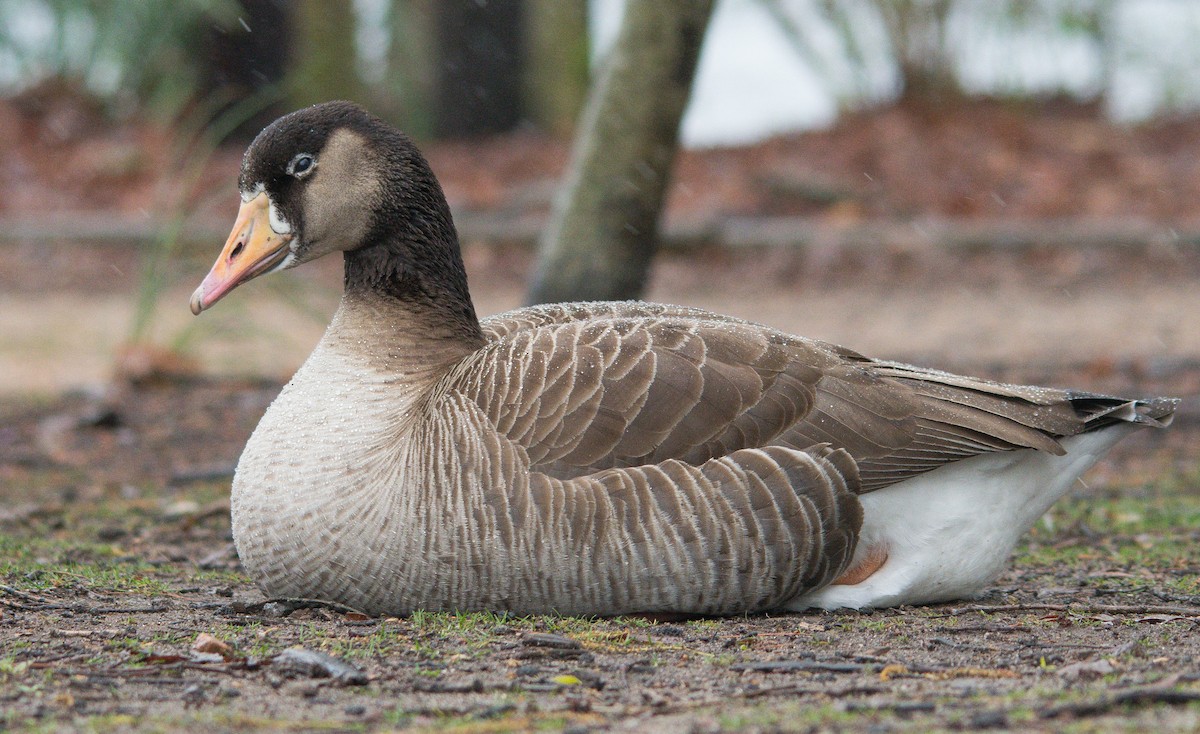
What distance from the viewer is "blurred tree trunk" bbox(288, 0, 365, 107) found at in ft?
57.9

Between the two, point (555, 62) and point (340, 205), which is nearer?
point (340, 205)

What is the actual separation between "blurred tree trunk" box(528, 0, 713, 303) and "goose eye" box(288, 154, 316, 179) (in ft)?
12.2

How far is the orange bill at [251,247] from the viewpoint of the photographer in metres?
4.85

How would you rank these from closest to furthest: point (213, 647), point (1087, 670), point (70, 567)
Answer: point (1087, 670)
point (213, 647)
point (70, 567)

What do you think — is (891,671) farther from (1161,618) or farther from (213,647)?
(213,647)

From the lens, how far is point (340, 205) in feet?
16.2

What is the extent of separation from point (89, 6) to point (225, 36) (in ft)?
5.70

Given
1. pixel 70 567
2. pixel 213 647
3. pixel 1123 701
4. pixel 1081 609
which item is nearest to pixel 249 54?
pixel 70 567

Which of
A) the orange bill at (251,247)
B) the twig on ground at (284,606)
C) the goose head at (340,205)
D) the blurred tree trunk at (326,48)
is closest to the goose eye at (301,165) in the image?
the goose head at (340,205)

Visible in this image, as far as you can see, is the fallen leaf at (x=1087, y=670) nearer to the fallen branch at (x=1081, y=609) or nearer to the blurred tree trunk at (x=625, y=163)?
the fallen branch at (x=1081, y=609)

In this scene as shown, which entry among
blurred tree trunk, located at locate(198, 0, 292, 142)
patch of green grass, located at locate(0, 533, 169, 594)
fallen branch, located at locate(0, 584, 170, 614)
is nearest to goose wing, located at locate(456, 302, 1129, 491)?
fallen branch, located at locate(0, 584, 170, 614)

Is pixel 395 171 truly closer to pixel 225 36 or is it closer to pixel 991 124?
pixel 991 124

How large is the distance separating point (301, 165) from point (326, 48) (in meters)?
13.4

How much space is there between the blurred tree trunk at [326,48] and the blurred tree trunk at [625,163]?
9.72 metres
